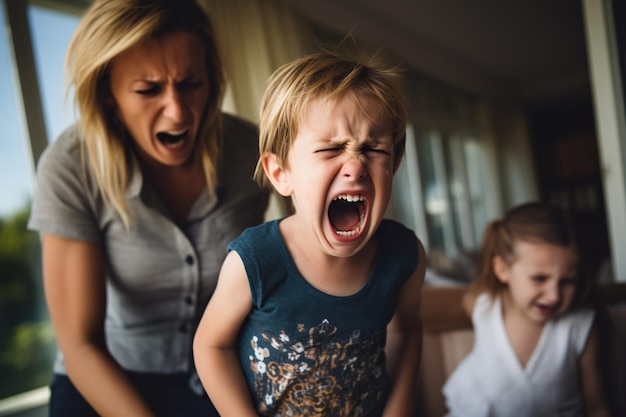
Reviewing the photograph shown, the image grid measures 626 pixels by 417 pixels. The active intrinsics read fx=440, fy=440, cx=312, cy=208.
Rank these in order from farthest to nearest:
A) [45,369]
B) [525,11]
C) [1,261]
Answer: [525,11]
[1,261]
[45,369]

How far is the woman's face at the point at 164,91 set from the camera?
0.48m

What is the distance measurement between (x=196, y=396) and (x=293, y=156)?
0.34 metres

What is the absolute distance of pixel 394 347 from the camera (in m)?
0.49

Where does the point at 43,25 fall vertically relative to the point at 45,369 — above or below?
above

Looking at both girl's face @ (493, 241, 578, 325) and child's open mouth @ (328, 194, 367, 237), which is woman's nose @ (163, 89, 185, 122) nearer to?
child's open mouth @ (328, 194, 367, 237)

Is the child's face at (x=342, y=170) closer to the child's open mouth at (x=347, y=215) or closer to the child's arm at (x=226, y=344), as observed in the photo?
the child's open mouth at (x=347, y=215)

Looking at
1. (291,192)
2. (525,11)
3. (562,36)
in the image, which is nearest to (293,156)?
(291,192)

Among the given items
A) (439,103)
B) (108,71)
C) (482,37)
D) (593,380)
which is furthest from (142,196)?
(439,103)

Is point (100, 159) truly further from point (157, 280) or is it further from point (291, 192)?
point (291, 192)

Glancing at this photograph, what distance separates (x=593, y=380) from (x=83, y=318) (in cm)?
78

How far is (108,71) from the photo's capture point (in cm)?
51

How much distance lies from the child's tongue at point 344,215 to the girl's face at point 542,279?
523 mm

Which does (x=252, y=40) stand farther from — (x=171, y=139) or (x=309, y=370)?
(x=309, y=370)

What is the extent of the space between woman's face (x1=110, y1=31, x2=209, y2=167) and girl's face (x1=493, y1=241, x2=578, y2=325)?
59cm
